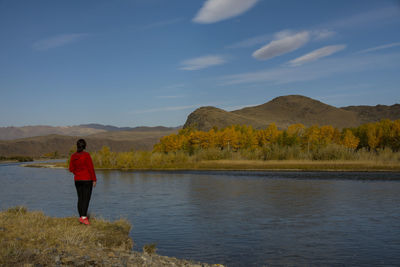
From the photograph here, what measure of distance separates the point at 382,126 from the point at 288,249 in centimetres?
Answer: 7618

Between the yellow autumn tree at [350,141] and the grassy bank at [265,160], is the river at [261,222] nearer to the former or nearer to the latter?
the grassy bank at [265,160]

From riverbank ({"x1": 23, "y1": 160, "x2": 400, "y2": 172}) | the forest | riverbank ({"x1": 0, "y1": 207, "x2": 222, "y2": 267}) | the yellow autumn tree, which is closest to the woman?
riverbank ({"x1": 0, "y1": 207, "x2": 222, "y2": 267})

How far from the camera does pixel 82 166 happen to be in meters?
12.5

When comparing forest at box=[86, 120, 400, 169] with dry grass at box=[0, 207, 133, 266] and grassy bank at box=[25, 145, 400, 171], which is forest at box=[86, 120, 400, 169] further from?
dry grass at box=[0, 207, 133, 266]

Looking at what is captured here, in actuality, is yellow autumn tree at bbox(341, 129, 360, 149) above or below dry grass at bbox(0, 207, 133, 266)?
above

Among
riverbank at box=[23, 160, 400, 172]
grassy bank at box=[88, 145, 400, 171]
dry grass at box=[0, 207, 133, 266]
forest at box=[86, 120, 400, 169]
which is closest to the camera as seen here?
dry grass at box=[0, 207, 133, 266]

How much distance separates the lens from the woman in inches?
489

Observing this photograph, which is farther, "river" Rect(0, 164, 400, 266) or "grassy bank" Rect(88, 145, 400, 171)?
"grassy bank" Rect(88, 145, 400, 171)

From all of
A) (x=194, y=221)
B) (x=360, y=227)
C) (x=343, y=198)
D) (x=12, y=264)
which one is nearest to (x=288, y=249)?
(x=360, y=227)

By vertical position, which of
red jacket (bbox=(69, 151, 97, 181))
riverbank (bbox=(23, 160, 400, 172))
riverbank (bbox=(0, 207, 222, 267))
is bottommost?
riverbank (bbox=(23, 160, 400, 172))

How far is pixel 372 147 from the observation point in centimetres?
8062

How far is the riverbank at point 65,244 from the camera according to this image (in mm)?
9281

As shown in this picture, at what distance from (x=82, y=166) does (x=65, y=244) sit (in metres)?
2.84

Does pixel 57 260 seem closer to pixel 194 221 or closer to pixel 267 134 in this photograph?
pixel 194 221
